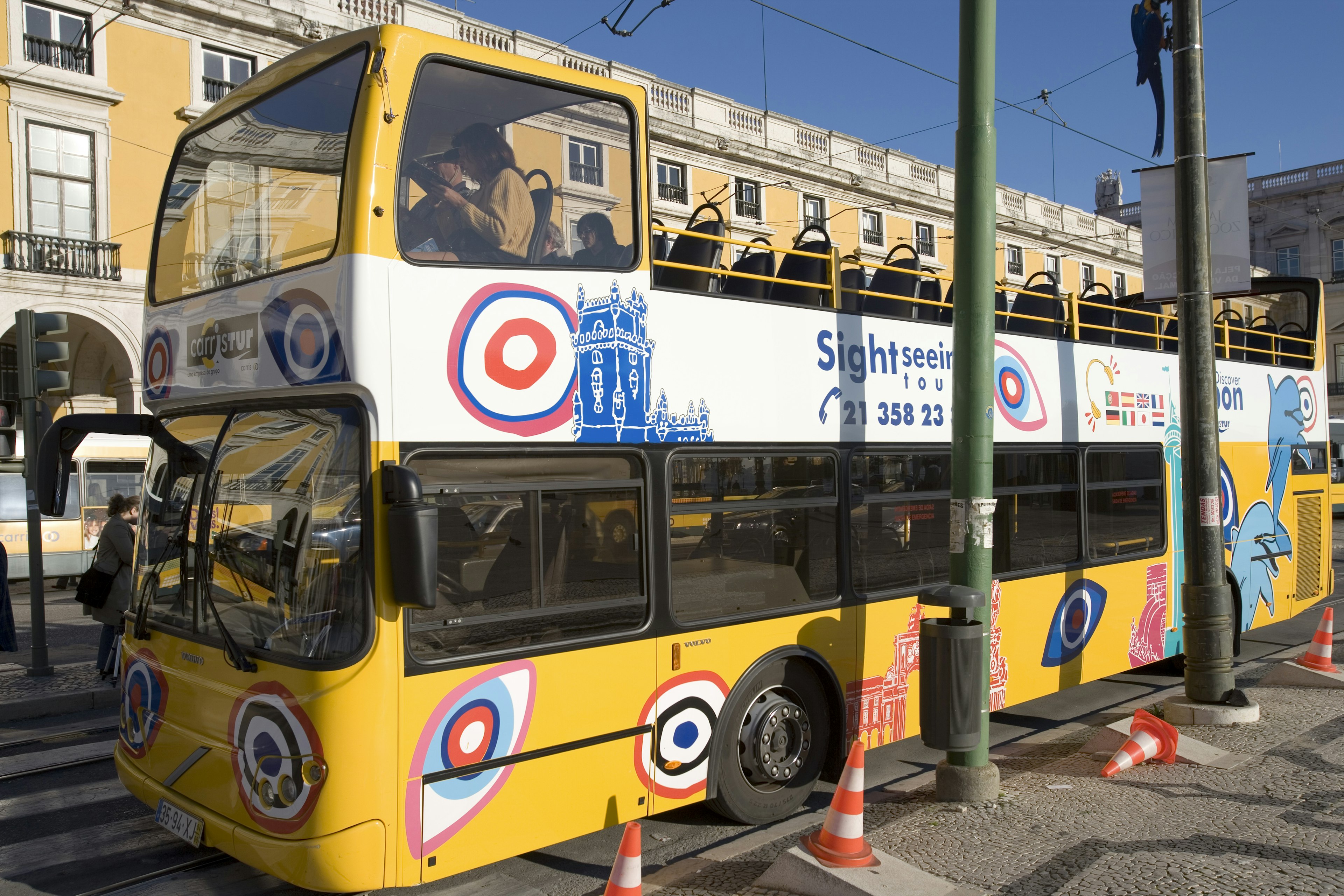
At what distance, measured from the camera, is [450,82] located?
438cm

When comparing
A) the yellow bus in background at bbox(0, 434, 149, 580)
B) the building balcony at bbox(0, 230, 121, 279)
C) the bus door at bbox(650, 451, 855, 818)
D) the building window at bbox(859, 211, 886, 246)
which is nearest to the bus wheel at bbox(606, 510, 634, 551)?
the bus door at bbox(650, 451, 855, 818)

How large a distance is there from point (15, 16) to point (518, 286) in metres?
21.7

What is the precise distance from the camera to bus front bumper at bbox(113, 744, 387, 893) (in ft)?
12.5

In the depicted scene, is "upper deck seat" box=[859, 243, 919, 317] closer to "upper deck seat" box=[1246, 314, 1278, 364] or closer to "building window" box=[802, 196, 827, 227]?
"upper deck seat" box=[1246, 314, 1278, 364]

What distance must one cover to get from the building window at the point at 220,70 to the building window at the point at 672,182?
37.9 ft

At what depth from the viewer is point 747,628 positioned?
5.33 m

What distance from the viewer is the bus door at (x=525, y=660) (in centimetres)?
413

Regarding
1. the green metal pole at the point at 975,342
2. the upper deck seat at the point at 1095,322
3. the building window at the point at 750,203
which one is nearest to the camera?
the green metal pole at the point at 975,342

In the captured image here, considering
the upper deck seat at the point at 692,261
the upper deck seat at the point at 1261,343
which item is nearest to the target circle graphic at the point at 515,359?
the upper deck seat at the point at 692,261

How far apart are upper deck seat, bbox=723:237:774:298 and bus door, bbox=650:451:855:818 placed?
1.01 metres

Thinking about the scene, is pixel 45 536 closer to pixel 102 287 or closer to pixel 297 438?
pixel 102 287

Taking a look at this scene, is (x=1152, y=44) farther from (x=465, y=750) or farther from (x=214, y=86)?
(x=214, y=86)

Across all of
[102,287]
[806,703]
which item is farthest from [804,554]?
[102,287]

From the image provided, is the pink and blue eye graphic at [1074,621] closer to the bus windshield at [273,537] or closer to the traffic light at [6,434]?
the bus windshield at [273,537]
